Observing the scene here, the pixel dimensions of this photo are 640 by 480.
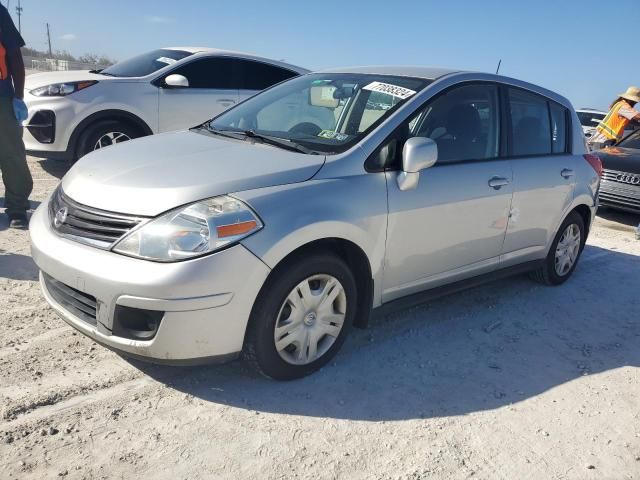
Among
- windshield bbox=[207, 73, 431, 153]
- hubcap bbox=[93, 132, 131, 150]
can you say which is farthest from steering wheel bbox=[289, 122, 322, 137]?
hubcap bbox=[93, 132, 131, 150]

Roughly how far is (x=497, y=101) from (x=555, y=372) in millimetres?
1897

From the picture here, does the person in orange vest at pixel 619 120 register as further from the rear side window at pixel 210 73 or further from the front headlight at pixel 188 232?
the front headlight at pixel 188 232

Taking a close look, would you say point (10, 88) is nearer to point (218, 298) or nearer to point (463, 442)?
point (218, 298)

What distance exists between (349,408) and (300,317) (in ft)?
1.72

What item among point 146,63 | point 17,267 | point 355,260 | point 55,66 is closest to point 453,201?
point 355,260

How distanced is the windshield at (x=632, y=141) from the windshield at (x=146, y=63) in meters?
6.86

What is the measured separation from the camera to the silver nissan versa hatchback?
2.57 metres

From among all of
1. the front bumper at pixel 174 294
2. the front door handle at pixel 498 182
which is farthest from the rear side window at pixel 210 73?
the front bumper at pixel 174 294

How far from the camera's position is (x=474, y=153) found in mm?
3781

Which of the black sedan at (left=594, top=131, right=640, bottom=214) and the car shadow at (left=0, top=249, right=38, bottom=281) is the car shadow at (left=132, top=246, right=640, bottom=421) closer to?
the car shadow at (left=0, top=249, right=38, bottom=281)

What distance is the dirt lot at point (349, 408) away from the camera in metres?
2.42

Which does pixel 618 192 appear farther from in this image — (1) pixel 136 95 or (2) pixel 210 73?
(1) pixel 136 95

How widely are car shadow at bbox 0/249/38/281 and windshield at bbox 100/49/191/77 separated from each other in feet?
11.2

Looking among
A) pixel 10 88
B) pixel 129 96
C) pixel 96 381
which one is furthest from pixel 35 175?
pixel 96 381
